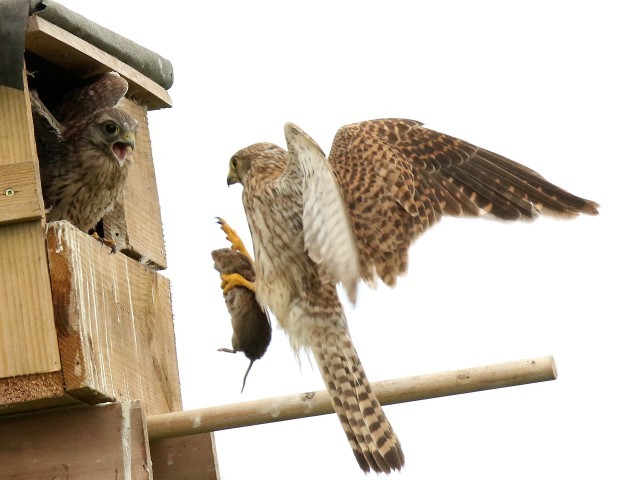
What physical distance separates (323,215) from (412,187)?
799mm

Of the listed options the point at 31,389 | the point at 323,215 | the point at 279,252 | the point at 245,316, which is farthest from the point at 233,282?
the point at 31,389

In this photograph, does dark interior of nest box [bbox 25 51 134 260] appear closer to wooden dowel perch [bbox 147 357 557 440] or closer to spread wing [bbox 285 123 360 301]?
spread wing [bbox 285 123 360 301]

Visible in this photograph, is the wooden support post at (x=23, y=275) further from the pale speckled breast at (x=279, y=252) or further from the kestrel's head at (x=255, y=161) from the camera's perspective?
the kestrel's head at (x=255, y=161)

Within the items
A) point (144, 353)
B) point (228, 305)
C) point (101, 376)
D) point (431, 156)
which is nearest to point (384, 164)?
point (431, 156)

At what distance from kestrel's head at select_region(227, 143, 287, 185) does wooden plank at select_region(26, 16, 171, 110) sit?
19.4 inches

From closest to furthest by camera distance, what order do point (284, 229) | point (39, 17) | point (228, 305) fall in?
point (39, 17)
point (284, 229)
point (228, 305)

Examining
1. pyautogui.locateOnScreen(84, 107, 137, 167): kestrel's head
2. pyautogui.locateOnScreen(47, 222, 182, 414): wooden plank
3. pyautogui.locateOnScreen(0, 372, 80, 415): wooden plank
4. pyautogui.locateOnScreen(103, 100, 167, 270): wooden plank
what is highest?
pyautogui.locateOnScreen(84, 107, 137, 167): kestrel's head

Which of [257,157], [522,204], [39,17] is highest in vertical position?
[39,17]

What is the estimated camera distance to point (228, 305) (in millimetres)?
5719

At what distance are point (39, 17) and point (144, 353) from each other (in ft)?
4.36

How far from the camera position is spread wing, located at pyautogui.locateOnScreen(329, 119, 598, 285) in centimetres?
539

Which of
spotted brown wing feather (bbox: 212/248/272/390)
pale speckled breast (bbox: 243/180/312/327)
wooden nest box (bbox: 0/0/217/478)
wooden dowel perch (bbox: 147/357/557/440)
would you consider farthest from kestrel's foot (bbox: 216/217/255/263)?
wooden dowel perch (bbox: 147/357/557/440)

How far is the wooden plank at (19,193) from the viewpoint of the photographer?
445 centimetres

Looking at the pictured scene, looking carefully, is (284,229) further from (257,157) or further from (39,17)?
(39,17)
